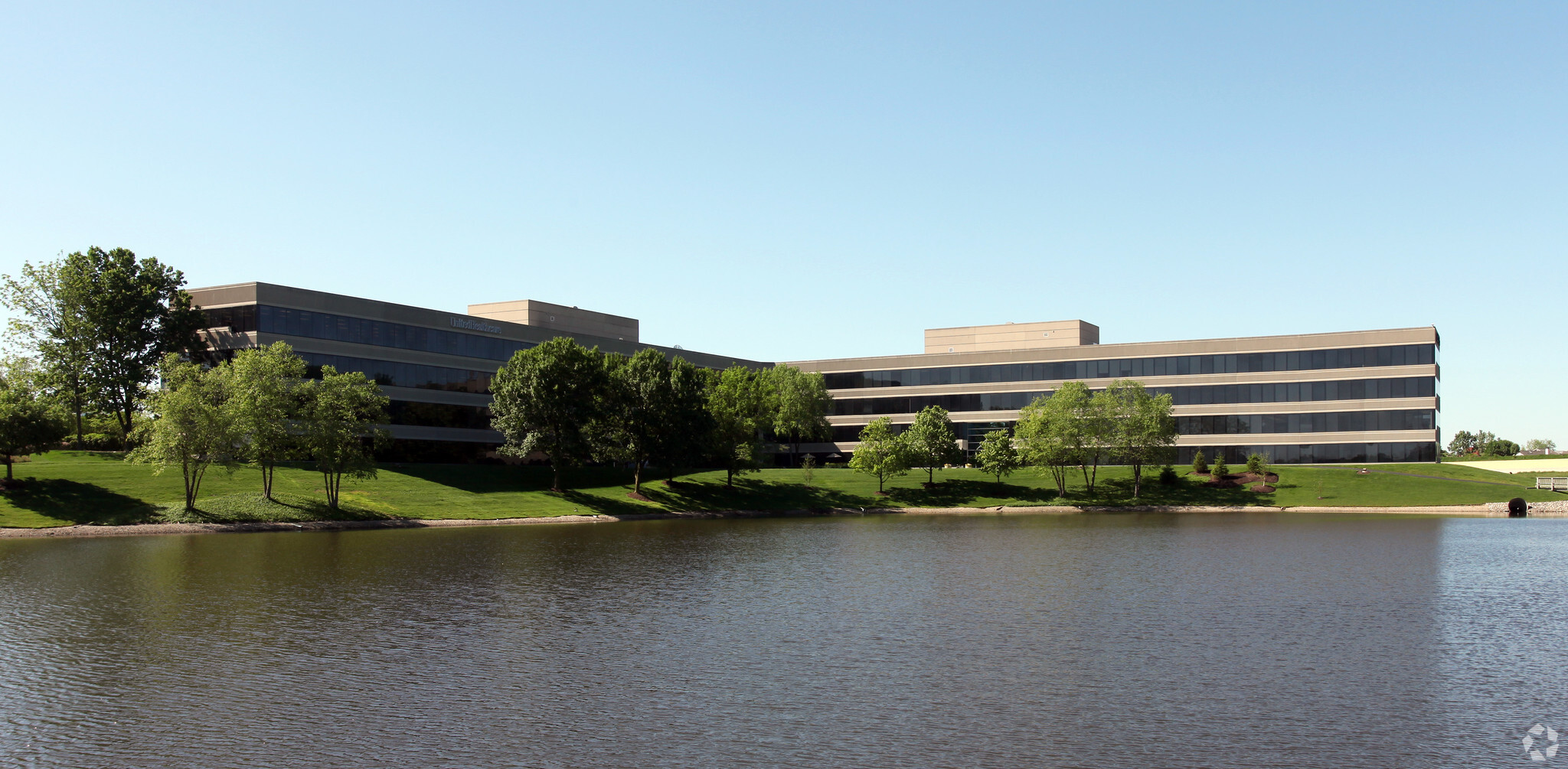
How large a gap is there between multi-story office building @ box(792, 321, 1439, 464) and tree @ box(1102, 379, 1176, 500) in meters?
18.2

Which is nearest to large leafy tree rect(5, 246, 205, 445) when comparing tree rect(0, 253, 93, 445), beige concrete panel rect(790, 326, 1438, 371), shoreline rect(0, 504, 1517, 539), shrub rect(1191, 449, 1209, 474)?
tree rect(0, 253, 93, 445)

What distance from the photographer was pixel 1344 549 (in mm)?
57156

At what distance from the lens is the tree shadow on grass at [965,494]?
117 metres

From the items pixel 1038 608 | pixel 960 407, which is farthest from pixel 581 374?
pixel 1038 608

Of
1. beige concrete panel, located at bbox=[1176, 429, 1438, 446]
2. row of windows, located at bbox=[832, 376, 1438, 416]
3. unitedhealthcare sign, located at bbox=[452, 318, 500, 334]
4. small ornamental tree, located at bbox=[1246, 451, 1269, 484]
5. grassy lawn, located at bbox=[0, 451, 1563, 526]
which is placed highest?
unitedhealthcare sign, located at bbox=[452, 318, 500, 334]

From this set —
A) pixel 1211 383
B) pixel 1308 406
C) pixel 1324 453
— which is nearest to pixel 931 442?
pixel 1211 383

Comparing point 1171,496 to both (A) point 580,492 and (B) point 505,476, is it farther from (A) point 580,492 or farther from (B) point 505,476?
(B) point 505,476

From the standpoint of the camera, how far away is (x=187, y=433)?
76875 mm

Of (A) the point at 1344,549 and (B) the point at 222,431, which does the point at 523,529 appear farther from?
(A) the point at 1344,549

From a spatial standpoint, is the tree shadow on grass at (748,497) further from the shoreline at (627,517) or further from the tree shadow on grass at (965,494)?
the tree shadow on grass at (965,494)

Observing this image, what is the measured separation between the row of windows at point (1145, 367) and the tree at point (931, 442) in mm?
27454

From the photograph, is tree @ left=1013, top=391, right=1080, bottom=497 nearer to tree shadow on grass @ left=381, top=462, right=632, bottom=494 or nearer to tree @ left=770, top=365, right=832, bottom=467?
tree @ left=770, top=365, right=832, bottom=467

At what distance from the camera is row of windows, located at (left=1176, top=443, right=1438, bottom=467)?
12675cm

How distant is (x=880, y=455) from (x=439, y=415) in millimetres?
49543
